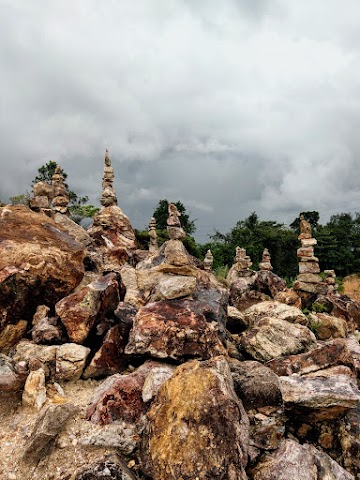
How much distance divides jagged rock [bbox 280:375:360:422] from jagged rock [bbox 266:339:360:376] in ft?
2.35

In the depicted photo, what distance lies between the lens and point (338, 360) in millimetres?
5285

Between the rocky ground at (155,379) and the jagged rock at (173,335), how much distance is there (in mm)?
19

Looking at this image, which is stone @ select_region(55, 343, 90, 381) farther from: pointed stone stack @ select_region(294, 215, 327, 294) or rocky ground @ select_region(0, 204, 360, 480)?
pointed stone stack @ select_region(294, 215, 327, 294)

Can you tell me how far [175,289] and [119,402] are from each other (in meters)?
2.43

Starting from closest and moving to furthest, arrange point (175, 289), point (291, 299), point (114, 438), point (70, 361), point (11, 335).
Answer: point (114, 438)
point (70, 361)
point (11, 335)
point (175, 289)
point (291, 299)

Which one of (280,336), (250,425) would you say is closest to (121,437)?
(250,425)

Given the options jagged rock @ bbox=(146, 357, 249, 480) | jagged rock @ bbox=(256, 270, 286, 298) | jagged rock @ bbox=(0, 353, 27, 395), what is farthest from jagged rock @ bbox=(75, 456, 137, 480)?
jagged rock @ bbox=(256, 270, 286, 298)

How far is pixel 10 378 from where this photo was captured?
451 cm

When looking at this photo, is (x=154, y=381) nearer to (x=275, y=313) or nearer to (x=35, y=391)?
(x=35, y=391)

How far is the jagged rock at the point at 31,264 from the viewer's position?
6172 millimetres

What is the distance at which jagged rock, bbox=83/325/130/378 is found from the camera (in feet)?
17.2

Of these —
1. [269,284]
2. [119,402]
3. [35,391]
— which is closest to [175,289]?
[119,402]

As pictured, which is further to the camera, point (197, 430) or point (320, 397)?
point (320, 397)

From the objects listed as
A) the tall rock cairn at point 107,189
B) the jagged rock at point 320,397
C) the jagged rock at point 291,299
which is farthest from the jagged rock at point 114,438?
the tall rock cairn at point 107,189
